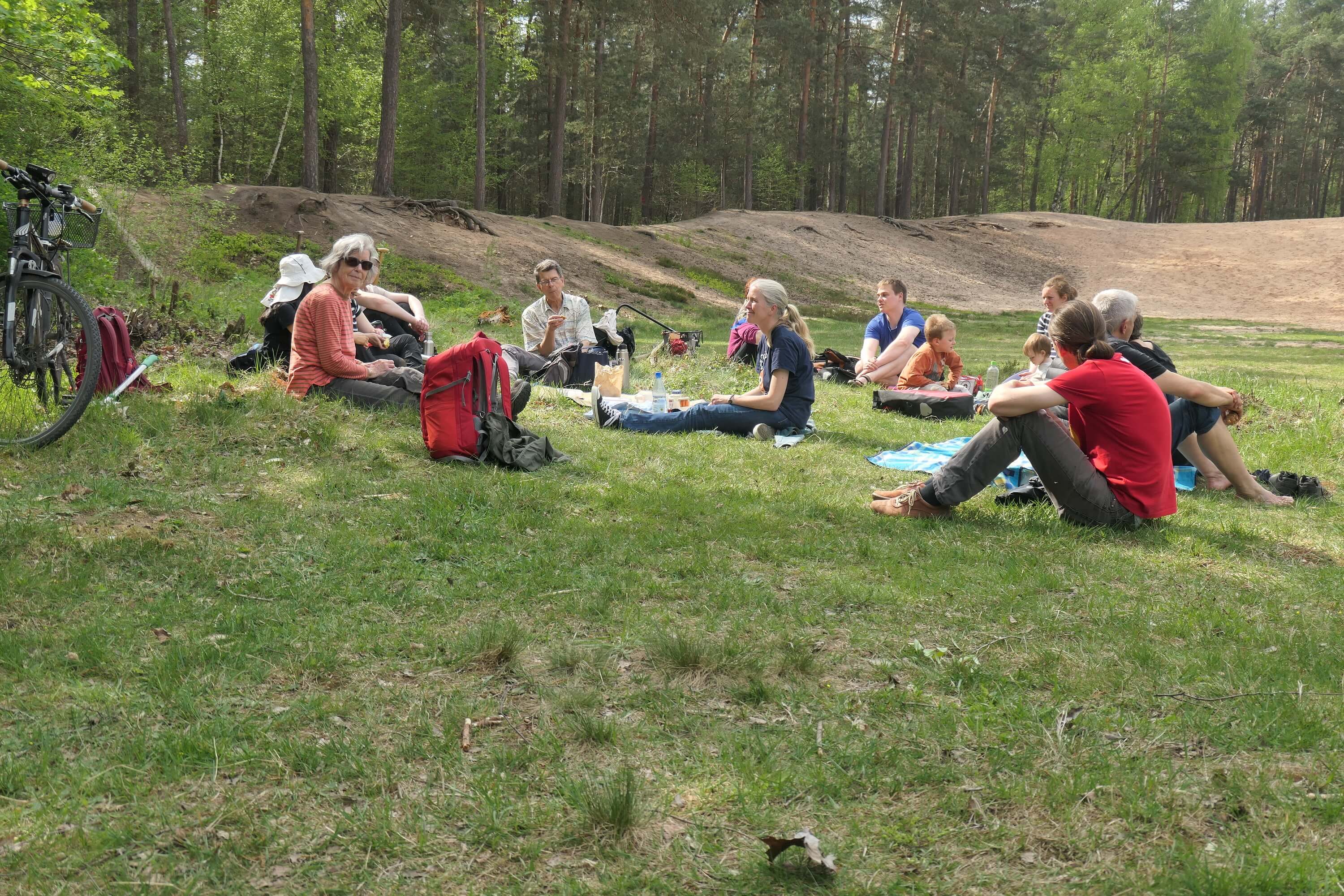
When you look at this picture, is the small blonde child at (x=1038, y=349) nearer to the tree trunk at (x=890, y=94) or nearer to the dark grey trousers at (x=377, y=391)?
the dark grey trousers at (x=377, y=391)

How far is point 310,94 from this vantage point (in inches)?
805

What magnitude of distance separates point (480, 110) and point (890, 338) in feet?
54.5

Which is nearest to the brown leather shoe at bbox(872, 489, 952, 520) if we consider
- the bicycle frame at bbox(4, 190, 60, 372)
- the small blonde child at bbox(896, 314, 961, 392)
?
the small blonde child at bbox(896, 314, 961, 392)

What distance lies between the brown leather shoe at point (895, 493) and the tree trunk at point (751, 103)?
2938 cm

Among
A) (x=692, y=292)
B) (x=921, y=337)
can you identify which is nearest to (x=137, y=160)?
(x=921, y=337)

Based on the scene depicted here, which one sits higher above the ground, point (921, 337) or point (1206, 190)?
point (1206, 190)

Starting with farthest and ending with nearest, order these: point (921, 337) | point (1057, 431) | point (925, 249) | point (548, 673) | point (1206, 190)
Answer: point (1206, 190), point (925, 249), point (921, 337), point (1057, 431), point (548, 673)

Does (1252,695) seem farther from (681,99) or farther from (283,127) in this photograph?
(681,99)

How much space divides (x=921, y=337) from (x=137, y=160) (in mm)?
9660

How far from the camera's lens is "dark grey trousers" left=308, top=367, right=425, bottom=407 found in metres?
7.20

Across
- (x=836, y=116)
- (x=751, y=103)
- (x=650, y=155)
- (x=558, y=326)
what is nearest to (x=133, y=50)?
Answer: (x=650, y=155)

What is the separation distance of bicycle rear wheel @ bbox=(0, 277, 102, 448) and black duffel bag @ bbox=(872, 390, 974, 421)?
6.28m

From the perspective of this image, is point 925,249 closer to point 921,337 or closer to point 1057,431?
point 921,337

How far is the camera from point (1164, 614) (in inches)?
154
